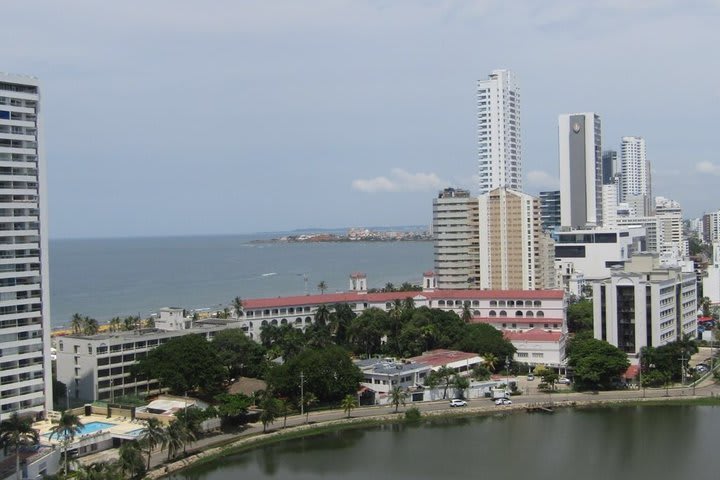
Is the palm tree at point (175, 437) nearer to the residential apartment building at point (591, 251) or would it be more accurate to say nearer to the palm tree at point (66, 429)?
the palm tree at point (66, 429)

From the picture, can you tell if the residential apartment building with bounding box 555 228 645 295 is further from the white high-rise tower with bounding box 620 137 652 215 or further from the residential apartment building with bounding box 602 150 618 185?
the white high-rise tower with bounding box 620 137 652 215

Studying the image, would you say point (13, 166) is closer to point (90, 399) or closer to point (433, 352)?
point (90, 399)

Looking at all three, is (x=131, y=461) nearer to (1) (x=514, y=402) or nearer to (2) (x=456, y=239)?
(1) (x=514, y=402)

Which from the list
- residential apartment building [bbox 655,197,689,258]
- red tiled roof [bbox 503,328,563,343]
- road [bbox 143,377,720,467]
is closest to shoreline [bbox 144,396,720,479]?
road [bbox 143,377,720,467]

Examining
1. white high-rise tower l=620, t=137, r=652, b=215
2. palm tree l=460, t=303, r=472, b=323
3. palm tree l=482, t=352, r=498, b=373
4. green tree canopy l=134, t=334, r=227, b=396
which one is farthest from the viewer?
white high-rise tower l=620, t=137, r=652, b=215

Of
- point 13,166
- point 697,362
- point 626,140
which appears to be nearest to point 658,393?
point 697,362

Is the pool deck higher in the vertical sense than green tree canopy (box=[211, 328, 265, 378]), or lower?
lower
